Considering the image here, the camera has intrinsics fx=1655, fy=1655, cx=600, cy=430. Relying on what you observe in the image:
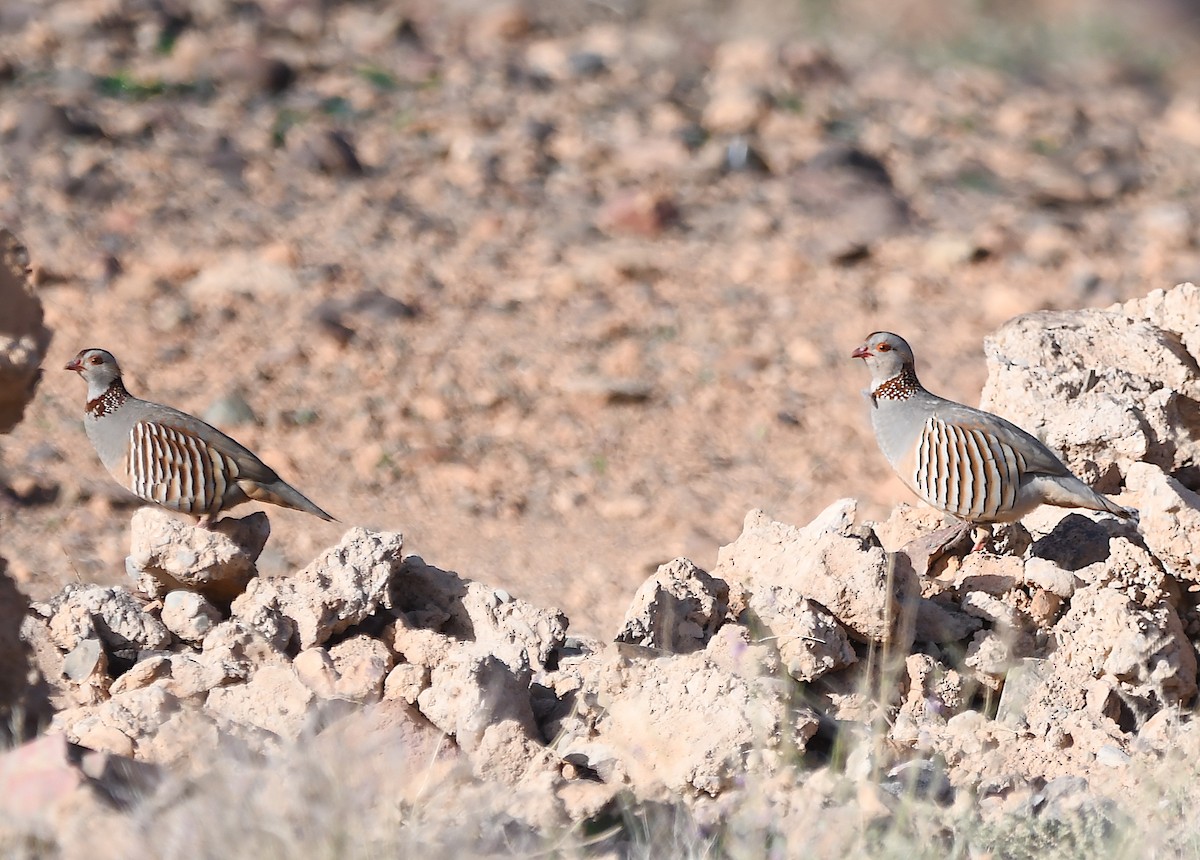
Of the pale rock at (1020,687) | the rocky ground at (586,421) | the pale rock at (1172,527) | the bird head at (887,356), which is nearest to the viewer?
the rocky ground at (586,421)

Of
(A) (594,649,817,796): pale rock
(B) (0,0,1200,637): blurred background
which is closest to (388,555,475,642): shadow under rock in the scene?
(A) (594,649,817,796): pale rock

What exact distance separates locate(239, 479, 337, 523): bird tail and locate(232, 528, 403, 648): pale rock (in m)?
1.05

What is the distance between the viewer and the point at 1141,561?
508 centimetres

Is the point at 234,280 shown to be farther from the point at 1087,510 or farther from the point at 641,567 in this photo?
the point at 1087,510

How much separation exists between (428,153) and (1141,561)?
7.22 metres

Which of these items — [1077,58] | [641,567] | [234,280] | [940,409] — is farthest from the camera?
[1077,58]

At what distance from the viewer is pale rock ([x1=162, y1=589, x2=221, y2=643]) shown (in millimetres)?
4723

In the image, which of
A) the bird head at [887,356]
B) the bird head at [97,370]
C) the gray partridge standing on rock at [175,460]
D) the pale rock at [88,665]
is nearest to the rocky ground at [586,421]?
the pale rock at [88,665]

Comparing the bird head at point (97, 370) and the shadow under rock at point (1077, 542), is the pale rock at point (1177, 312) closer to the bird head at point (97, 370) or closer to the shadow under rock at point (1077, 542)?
the shadow under rock at point (1077, 542)

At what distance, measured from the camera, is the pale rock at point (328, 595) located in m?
4.50

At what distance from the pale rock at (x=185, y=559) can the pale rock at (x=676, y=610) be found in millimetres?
1159

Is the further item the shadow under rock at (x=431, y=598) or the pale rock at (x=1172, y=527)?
the pale rock at (x=1172, y=527)

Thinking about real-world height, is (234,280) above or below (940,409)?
below

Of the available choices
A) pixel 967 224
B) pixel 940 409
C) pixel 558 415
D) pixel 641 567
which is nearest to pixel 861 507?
pixel 641 567
